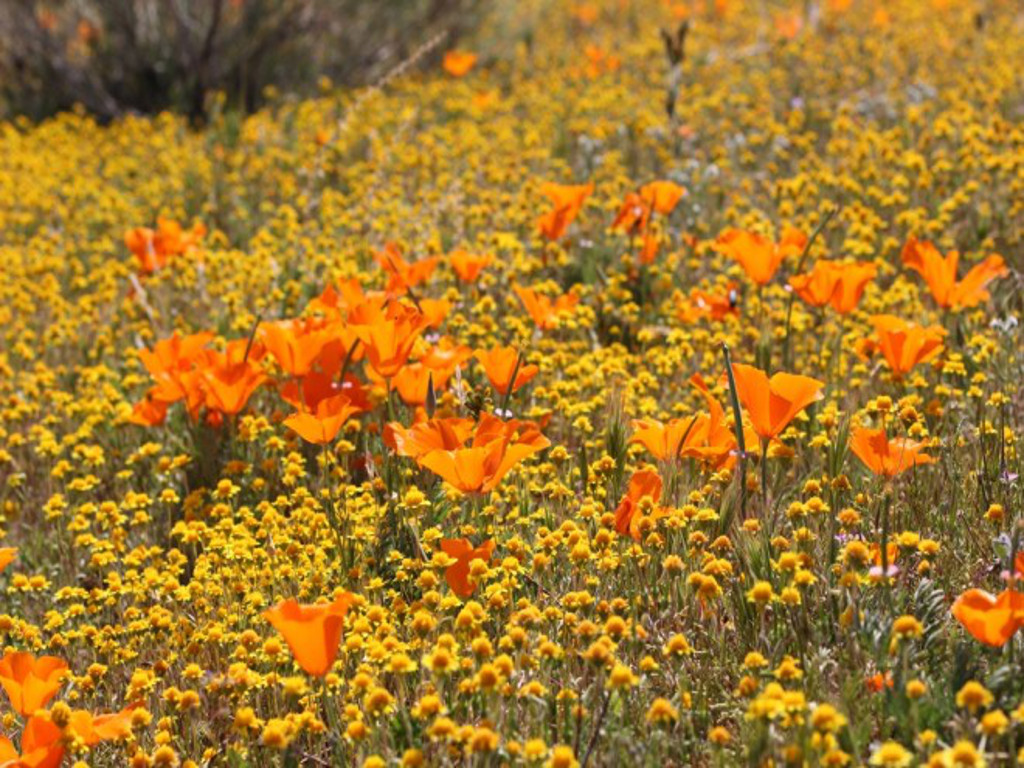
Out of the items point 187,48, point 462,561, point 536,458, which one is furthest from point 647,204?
point 187,48

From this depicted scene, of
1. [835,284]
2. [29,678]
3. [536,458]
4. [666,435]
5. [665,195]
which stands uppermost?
[665,195]

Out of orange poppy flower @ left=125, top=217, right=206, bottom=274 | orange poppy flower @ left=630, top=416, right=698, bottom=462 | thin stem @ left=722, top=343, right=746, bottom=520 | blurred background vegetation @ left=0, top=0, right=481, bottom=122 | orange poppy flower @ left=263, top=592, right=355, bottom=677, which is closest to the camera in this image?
orange poppy flower @ left=263, top=592, right=355, bottom=677

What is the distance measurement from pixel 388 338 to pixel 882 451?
1065 mm

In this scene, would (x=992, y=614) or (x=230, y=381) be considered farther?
(x=230, y=381)

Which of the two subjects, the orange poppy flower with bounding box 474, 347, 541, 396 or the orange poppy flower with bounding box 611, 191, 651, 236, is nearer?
the orange poppy flower with bounding box 474, 347, 541, 396

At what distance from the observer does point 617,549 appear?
8.55 feet

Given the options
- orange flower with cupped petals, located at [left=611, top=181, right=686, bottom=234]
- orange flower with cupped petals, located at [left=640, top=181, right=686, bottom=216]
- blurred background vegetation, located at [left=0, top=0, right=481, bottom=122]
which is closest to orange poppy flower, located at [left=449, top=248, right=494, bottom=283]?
orange flower with cupped petals, located at [left=611, top=181, right=686, bottom=234]

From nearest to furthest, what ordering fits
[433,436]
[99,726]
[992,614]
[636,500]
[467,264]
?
[992,614], [99,726], [636,500], [433,436], [467,264]

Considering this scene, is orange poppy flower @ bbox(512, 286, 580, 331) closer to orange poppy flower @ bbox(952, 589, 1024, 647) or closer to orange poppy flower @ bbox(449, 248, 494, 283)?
orange poppy flower @ bbox(449, 248, 494, 283)

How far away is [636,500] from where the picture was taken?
2.48 metres

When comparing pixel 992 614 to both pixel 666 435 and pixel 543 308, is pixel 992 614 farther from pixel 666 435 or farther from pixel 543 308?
pixel 543 308

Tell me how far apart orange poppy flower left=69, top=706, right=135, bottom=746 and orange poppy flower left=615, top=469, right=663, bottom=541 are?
96 cm

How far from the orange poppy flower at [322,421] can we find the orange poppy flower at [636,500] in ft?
2.03

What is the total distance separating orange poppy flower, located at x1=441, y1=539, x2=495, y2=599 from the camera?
A: 236cm
